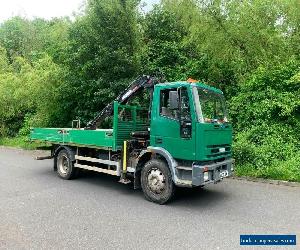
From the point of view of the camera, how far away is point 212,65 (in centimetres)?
1502

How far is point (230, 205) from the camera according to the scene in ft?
23.4

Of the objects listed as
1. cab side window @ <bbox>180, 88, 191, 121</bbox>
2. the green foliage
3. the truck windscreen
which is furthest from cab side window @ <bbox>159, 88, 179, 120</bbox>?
the green foliage

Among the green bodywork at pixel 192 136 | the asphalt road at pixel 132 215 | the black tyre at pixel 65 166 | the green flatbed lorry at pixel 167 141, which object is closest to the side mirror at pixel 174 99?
the green flatbed lorry at pixel 167 141

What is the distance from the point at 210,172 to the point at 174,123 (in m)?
1.28

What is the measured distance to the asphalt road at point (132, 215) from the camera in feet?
17.0

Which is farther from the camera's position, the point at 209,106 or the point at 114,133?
the point at 114,133

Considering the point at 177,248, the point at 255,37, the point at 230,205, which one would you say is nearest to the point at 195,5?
the point at 255,37

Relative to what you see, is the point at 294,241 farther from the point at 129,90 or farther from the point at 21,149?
the point at 21,149

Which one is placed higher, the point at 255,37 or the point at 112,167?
the point at 255,37

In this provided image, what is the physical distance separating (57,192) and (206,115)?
413cm

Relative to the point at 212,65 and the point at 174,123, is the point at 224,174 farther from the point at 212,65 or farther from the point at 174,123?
the point at 212,65

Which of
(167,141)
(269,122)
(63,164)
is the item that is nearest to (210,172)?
(167,141)

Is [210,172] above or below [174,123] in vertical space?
below

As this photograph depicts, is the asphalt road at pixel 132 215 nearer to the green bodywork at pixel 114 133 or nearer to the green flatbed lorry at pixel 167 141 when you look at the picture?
the green flatbed lorry at pixel 167 141
